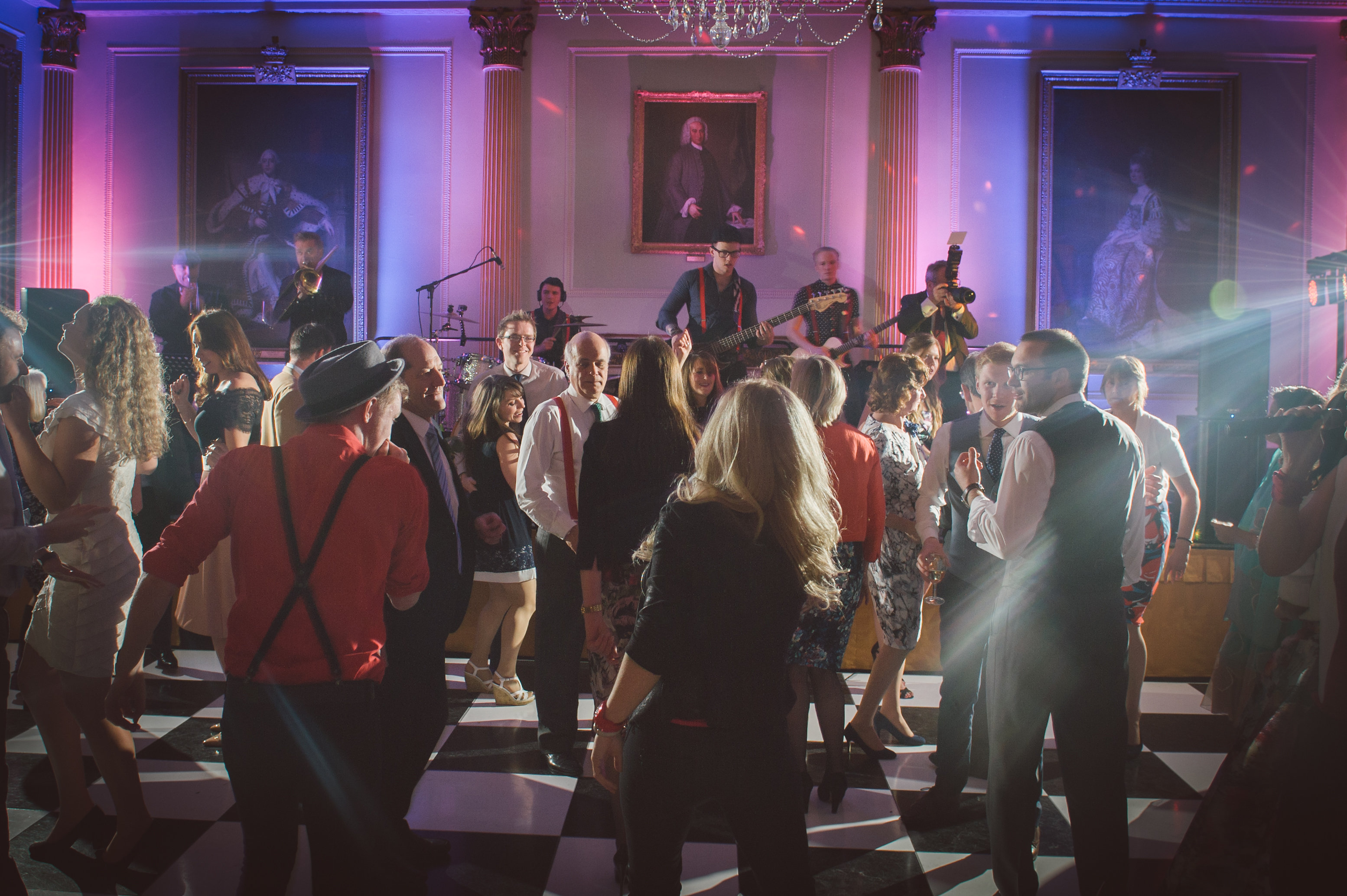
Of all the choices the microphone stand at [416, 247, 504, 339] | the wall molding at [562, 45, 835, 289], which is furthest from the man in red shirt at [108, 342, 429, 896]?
the wall molding at [562, 45, 835, 289]

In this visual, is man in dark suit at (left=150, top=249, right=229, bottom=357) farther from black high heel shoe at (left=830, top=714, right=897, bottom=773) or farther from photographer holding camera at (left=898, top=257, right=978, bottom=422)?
black high heel shoe at (left=830, top=714, right=897, bottom=773)

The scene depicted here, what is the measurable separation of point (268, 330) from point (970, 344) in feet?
20.7

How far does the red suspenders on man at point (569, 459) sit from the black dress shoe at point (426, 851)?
102cm

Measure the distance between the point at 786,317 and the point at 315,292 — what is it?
372 cm

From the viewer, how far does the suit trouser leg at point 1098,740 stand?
6.21 feet

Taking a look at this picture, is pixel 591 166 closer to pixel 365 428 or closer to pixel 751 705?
pixel 365 428

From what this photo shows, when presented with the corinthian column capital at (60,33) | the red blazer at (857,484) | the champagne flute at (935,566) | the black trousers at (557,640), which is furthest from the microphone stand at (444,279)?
the champagne flute at (935,566)

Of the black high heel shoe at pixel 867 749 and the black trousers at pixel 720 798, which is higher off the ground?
the black trousers at pixel 720 798

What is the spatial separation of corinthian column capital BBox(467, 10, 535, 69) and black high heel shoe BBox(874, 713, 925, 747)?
251 inches

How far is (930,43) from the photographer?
293 inches

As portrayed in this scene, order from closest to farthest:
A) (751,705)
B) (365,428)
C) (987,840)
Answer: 1. (751,705)
2. (365,428)
3. (987,840)

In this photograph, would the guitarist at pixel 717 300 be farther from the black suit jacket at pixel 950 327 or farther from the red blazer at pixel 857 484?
the red blazer at pixel 857 484

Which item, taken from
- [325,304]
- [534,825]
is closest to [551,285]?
[325,304]

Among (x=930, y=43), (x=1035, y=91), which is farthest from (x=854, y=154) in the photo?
(x=1035, y=91)
